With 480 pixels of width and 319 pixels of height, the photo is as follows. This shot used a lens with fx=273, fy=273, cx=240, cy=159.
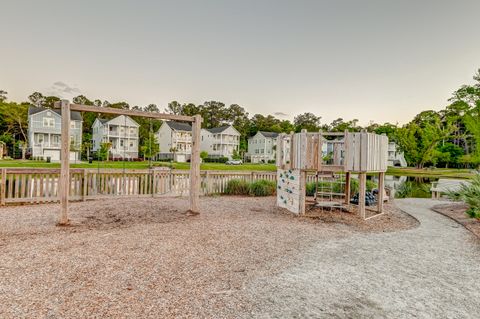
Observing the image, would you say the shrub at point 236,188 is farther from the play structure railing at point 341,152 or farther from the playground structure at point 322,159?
the play structure railing at point 341,152

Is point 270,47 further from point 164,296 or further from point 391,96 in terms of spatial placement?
point 164,296

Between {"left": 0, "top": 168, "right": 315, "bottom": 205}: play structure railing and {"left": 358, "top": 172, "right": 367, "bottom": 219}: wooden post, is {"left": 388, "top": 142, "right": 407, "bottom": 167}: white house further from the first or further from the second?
{"left": 358, "top": 172, "right": 367, "bottom": 219}: wooden post

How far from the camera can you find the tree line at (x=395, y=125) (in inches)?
1284

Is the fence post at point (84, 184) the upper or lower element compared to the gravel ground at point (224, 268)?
upper

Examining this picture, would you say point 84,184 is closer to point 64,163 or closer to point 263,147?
point 64,163

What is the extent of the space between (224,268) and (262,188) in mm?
9136

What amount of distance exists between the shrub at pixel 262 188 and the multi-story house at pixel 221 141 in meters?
46.7

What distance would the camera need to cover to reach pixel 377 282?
4164mm

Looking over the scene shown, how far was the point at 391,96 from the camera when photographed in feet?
72.8

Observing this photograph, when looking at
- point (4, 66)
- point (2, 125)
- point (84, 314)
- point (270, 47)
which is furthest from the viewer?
point (2, 125)

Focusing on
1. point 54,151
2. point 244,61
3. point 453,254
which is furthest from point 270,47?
point 54,151

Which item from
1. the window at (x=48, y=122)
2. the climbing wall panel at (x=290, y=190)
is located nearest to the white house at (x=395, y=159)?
the climbing wall panel at (x=290, y=190)

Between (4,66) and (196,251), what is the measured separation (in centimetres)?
1927

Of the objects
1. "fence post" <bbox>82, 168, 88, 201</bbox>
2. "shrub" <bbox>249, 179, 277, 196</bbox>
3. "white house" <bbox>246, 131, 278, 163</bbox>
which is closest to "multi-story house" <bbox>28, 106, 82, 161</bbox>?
"fence post" <bbox>82, 168, 88, 201</bbox>
